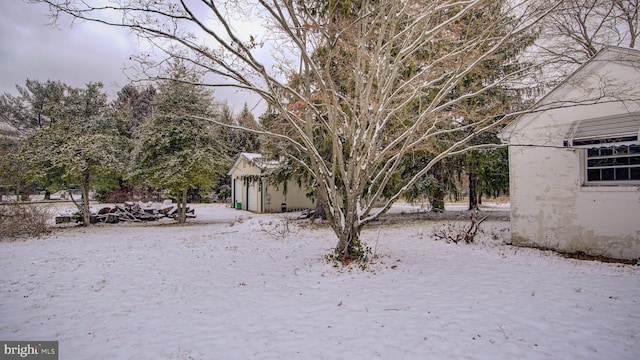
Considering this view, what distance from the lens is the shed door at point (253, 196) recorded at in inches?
830

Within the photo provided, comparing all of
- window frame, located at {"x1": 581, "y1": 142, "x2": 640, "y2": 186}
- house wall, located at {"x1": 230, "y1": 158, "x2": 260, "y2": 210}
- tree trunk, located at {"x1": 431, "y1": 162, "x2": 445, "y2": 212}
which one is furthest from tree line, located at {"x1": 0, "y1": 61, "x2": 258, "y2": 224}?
window frame, located at {"x1": 581, "y1": 142, "x2": 640, "y2": 186}

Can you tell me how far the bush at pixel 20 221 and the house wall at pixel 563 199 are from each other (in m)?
15.4

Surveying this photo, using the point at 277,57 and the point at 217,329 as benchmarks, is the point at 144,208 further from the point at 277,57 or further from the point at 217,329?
the point at 217,329

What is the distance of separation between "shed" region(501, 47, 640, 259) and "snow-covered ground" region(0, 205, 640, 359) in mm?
748

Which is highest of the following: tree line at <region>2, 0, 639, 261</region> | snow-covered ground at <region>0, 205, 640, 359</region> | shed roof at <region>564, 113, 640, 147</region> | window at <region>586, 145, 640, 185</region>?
tree line at <region>2, 0, 639, 261</region>

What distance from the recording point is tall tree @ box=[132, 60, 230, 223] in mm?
14225

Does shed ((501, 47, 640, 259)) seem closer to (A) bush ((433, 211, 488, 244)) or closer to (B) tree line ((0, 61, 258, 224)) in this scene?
(A) bush ((433, 211, 488, 244))

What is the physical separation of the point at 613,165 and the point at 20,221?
17.8m

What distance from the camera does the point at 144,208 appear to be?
58.6 ft

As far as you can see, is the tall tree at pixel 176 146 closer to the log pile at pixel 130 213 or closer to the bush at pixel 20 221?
the log pile at pixel 130 213

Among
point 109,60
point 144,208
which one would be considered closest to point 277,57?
point 109,60

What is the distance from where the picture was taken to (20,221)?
37.2 feet

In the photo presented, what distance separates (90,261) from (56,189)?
877 centimetres

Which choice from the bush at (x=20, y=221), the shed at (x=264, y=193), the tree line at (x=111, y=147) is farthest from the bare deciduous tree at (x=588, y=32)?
the bush at (x=20, y=221)
